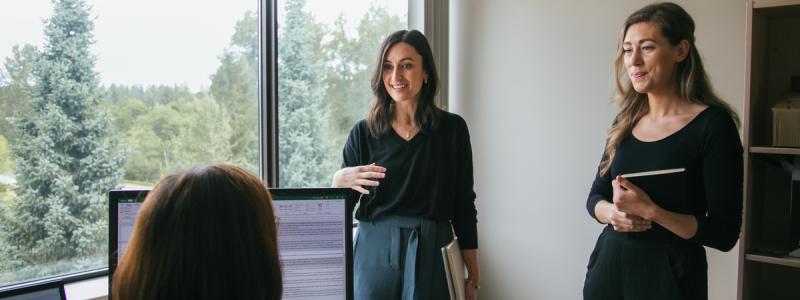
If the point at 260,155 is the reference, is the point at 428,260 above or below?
below

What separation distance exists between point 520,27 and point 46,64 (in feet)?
7.16

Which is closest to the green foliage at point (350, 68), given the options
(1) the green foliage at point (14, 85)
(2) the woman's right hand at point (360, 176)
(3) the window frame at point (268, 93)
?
(3) the window frame at point (268, 93)

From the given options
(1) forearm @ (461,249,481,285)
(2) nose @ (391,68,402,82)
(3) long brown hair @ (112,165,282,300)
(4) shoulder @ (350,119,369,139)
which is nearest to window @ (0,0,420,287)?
(4) shoulder @ (350,119,369,139)

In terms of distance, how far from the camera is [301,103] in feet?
9.41

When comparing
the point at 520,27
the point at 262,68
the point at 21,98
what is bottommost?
the point at 21,98

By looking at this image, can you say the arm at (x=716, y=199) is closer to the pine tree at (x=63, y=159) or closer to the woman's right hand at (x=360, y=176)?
the woman's right hand at (x=360, y=176)


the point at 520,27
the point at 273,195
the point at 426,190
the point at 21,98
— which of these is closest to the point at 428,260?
the point at 426,190

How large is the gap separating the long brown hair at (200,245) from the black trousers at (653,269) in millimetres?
1099

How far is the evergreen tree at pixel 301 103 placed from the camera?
2.76 m

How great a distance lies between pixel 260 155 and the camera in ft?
8.70

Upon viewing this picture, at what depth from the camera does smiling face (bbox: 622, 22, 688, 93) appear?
1.68 meters

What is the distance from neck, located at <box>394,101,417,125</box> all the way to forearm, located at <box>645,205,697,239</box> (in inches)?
34.7

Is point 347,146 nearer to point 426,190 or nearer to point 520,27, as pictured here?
point 426,190

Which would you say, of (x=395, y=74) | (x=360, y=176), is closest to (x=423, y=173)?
(x=360, y=176)
